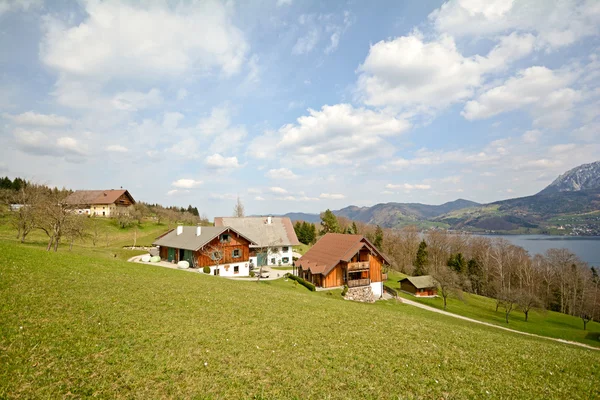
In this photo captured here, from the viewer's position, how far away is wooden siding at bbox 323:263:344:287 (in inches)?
1505

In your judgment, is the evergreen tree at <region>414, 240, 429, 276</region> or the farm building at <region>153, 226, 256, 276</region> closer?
the farm building at <region>153, 226, 256, 276</region>

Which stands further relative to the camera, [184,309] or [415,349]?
[184,309]

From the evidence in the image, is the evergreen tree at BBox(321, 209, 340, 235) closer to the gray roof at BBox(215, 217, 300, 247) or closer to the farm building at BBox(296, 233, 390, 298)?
the gray roof at BBox(215, 217, 300, 247)

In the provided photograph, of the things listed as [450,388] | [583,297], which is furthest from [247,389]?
[583,297]

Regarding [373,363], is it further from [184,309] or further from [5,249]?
[5,249]

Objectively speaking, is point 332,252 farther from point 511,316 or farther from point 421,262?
point 421,262

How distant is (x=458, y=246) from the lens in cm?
8438

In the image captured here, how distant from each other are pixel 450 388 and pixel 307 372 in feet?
14.7

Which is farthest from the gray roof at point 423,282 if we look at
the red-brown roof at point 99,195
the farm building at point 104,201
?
the red-brown roof at point 99,195

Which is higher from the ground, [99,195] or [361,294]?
[99,195]

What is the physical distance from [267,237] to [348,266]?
86.9 ft

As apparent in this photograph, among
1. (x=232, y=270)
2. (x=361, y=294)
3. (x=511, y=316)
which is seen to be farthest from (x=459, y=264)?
(x=232, y=270)

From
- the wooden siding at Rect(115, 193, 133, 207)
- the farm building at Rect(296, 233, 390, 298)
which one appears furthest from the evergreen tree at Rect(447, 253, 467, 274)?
the wooden siding at Rect(115, 193, 133, 207)

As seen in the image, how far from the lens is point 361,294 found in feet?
125
